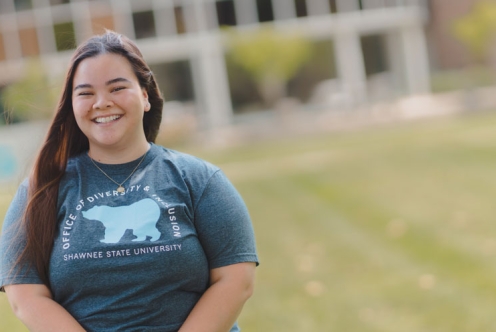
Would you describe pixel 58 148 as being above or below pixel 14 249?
above

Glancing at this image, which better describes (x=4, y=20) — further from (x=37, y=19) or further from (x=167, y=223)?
(x=167, y=223)

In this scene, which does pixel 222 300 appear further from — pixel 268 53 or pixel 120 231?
pixel 268 53

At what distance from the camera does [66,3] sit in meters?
36.4

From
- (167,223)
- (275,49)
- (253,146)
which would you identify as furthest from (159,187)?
(275,49)

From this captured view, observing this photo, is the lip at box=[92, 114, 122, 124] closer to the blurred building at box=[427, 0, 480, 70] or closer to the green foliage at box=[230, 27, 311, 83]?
the green foliage at box=[230, 27, 311, 83]

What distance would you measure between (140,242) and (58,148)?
55 cm

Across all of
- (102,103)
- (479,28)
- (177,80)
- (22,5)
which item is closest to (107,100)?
(102,103)

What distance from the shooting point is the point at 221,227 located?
2.73 meters

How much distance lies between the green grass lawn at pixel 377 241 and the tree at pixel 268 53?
1715 centimetres

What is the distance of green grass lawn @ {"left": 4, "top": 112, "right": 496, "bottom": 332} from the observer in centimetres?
632

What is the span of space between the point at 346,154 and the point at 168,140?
10865 mm

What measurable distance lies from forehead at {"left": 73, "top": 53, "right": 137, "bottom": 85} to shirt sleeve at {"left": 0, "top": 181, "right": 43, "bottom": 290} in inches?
17.2

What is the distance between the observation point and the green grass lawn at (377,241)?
6.32 m

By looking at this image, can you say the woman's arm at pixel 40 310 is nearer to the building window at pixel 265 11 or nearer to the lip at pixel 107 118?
the lip at pixel 107 118
